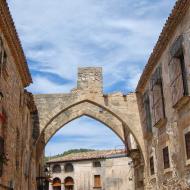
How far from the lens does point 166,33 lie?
11086mm

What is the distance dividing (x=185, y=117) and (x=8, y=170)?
5048 mm

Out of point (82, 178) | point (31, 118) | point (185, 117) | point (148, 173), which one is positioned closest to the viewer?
point (185, 117)

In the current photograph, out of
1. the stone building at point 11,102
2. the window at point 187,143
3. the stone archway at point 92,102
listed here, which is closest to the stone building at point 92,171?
the stone archway at point 92,102

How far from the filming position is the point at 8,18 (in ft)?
29.5

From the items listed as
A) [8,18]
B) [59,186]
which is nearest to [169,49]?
[8,18]

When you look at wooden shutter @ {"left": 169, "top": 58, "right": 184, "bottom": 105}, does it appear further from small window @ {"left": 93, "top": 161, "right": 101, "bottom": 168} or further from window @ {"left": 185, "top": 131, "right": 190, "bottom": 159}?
small window @ {"left": 93, "top": 161, "right": 101, "bottom": 168}

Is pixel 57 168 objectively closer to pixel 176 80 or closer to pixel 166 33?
pixel 166 33

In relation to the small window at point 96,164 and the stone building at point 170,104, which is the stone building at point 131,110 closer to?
the stone building at point 170,104

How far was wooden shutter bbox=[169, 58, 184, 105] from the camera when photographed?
10111 mm

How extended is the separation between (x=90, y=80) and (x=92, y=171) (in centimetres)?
1887

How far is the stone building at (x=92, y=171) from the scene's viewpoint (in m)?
30.1

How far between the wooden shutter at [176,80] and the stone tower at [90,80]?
6416mm

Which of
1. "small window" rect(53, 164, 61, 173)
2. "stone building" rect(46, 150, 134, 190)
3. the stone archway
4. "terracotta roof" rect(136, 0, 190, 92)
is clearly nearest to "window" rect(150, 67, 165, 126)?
"terracotta roof" rect(136, 0, 190, 92)

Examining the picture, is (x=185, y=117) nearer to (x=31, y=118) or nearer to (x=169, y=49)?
(x=169, y=49)
